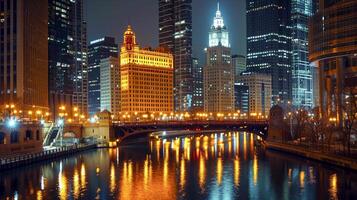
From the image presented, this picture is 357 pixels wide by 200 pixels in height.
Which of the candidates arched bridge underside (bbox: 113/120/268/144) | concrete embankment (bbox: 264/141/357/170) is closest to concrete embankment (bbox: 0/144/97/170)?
arched bridge underside (bbox: 113/120/268/144)

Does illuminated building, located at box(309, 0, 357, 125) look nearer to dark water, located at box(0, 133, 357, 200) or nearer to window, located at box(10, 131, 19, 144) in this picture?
dark water, located at box(0, 133, 357, 200)

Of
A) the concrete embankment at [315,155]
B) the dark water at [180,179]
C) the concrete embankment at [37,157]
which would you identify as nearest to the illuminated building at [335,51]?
the concrete embankment at [315,155]

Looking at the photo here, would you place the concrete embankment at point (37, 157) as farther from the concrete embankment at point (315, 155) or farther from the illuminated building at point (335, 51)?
the illuminated building at point (335, 51)

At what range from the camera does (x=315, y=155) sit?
106 m

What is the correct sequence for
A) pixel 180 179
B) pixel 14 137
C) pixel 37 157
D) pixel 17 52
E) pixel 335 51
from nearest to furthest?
pixel 180 179 → pixel 37 157 → pixel 14 137 → pixel 335 51 → pixel 17 52

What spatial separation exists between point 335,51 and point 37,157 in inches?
3604

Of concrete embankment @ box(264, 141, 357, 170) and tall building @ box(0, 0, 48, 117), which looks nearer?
concrete embankment @ box(264, 141, 357, 170)

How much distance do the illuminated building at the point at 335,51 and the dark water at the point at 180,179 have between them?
4867cm

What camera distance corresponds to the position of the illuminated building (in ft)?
492

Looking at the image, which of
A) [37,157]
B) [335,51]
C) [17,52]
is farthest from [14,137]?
[335,51]

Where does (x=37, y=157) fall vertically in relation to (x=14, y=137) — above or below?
below

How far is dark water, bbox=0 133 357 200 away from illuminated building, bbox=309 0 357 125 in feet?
160

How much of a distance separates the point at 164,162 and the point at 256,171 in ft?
81.3

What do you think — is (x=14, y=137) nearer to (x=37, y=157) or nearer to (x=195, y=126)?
(x=37, y=157)
